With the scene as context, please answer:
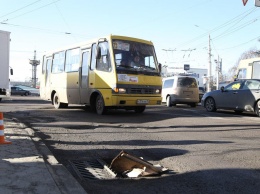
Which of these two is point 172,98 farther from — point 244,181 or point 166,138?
point 244,181

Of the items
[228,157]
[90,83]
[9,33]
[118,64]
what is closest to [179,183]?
[228,157]

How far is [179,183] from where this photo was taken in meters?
4.49

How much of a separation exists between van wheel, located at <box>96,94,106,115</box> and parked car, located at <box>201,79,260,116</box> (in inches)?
220

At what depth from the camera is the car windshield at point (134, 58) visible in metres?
12.1

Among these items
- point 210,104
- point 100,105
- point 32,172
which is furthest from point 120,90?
point 32,172

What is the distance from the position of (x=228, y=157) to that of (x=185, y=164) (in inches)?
36.9

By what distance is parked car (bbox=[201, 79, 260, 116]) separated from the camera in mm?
13141

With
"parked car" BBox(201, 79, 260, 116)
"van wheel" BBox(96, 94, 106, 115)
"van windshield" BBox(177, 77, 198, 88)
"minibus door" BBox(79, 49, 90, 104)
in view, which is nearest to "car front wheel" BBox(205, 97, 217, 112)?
"parked car" BBox(201, 79, 260, 116)

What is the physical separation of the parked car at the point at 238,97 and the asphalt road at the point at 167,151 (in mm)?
3367

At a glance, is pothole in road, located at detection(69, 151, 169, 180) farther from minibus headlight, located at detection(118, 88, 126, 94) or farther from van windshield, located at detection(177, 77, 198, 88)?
van windshield, located at detection(177, 77, 198, 88)

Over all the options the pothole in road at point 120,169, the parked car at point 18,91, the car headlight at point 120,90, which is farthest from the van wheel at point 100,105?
the parked car at point 18,91

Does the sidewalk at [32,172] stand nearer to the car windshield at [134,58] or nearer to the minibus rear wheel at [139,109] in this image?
the car windshield at [134,58]

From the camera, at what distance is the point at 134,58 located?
490 inches

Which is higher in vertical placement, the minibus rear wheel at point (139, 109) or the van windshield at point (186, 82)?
the van windshield at point (186, 82)
